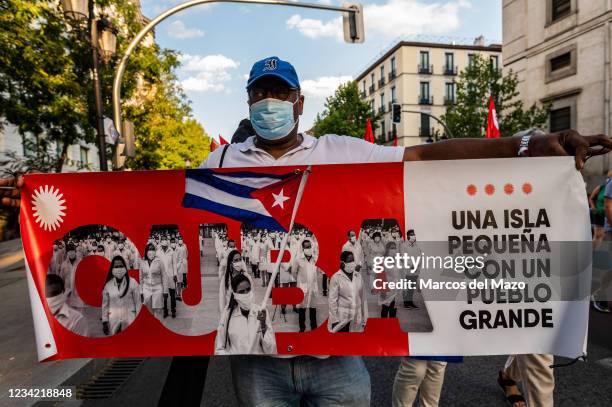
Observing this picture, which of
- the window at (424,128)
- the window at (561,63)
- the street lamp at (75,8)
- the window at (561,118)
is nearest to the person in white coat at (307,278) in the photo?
the street lamp at (75,8)

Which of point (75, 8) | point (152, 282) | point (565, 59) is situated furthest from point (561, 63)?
point (152, 282)

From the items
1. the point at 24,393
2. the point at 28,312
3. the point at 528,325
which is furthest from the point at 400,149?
the point at 28,312

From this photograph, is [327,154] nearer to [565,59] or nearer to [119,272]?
[119,272]

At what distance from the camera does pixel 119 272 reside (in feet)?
6.13

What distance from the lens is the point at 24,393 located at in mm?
3217

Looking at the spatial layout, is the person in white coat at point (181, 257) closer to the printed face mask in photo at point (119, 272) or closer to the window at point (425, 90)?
the printed face mask in photo at point (119, 272)

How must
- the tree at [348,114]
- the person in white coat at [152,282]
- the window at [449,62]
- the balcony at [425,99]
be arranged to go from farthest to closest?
the window at [449,62]
the balcony at [425,99]
the tree at [348,114]
the person in white coat at [152,282]

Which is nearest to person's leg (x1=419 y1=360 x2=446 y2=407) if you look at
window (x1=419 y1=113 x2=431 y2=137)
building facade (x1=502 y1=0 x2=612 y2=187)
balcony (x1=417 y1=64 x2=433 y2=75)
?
building facade (x1=502 y1=0 x2=612 y2=187)

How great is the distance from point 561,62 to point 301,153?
73.6 ft

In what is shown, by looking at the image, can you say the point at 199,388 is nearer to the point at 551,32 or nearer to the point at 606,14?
the point at 606,14

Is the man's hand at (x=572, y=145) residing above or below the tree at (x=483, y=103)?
below

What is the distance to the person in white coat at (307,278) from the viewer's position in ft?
5.92

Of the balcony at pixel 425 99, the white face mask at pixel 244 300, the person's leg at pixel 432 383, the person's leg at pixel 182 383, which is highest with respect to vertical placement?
the balcony at pixel 425 99

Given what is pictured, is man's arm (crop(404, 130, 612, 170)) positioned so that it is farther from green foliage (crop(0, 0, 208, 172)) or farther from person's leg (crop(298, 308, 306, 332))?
green foliage (crop(0, 0, 208, 172))
